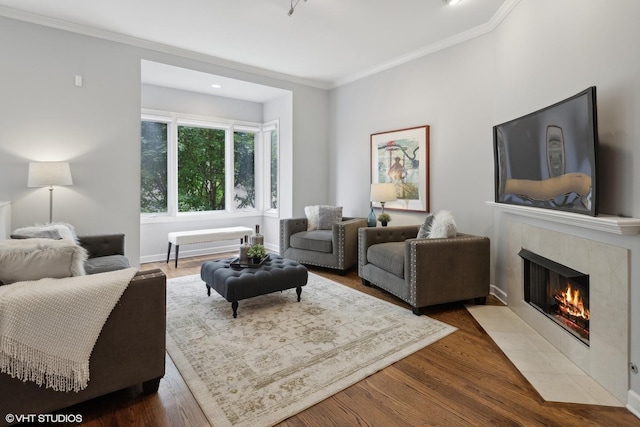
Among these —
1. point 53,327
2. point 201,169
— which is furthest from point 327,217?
point 53,327

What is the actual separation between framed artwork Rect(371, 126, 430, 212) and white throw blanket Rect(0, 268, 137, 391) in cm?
372

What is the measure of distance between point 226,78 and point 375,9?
2464 millimetres

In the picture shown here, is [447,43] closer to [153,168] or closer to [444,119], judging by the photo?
[444,119]

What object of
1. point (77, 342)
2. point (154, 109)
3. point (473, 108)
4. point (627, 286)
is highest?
point (154, 109)

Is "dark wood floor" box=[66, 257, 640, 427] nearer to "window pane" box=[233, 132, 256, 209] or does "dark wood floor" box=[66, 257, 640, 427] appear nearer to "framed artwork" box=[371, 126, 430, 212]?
"framed artwork" box=[371, 126, 430, 212]

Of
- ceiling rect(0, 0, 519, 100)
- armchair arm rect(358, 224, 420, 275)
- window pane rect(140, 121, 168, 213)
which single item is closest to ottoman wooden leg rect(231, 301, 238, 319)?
armchair arm rect(358, 224, 420, 275)

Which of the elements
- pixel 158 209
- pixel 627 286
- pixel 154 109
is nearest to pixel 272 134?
pixel 154 109

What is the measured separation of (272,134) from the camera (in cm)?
629

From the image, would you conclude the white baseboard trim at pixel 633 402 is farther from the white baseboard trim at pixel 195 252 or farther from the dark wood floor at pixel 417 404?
the white baseboard trim at pixel 195 252

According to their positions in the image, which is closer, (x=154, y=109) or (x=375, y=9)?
(x=375, y=9)

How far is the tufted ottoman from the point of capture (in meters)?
2.94

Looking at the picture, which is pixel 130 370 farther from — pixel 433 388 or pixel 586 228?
pixel 586 228

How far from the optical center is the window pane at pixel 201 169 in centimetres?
573

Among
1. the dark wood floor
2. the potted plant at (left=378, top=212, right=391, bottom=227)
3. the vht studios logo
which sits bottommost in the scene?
the dark wood floor
